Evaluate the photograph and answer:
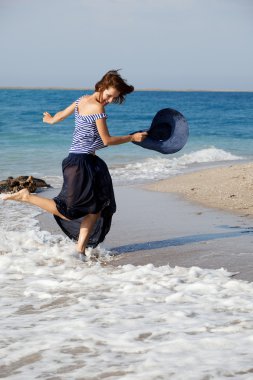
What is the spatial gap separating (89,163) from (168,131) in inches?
36.6

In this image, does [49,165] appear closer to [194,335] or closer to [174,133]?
[174,133]

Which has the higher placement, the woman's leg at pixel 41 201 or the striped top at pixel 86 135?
the striped top at pixel 86 135

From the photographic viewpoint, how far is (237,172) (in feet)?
42.3

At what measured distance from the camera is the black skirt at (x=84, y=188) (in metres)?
6.09

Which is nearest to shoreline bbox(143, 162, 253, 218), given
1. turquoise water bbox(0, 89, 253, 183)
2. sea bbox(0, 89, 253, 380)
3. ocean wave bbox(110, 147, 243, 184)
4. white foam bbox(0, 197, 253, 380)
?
ocean wave bbox(110, 147, 243, 184)

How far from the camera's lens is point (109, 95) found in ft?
19.7

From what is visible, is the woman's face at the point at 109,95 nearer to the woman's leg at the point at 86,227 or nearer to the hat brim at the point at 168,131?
the hat brim at the point at 168,131

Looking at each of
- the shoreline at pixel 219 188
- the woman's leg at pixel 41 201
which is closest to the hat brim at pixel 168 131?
the woman's leg at pixel 41 201

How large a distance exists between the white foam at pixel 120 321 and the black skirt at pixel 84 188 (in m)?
0.47

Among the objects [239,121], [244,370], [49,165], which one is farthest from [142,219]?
[239,121]

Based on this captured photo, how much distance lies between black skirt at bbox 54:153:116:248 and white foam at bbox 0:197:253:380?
1.54 ft

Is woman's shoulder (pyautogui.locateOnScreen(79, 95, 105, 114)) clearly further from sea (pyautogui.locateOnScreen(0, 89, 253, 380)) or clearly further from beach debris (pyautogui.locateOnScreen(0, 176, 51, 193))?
beach debris (pyautogui.locateOnScreen(0, 176, 51, 193))

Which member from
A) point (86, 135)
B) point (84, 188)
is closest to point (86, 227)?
point (84, 188)

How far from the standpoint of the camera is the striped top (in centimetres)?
603
